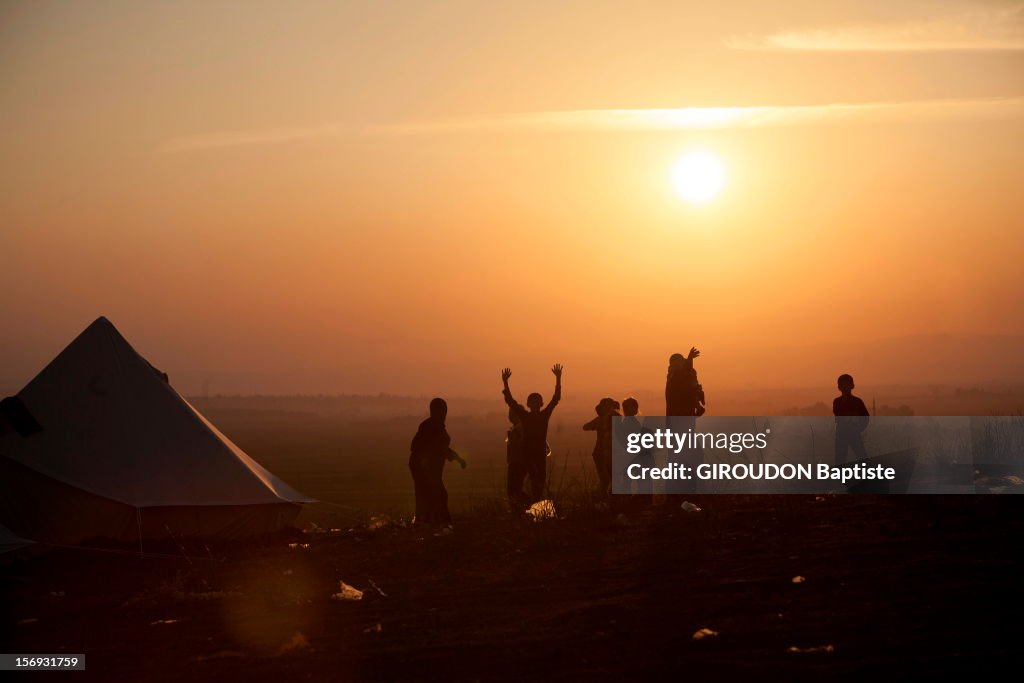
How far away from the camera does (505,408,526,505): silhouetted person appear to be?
1464 cm

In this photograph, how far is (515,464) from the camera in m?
14.7

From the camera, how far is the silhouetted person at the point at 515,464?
576 inches

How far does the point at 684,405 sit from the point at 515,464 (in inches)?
90.8

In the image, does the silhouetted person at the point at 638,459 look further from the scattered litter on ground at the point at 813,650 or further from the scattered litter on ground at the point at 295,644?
Result: the scattered litter on ground at the point at 813,650

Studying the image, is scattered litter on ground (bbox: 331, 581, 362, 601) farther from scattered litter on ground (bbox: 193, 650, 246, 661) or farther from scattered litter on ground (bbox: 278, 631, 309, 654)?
scattered litter on ground (bbox: 193, 650, 246, 661)

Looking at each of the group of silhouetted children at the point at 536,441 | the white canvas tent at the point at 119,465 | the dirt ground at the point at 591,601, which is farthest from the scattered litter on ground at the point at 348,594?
the white canvas tent at the point at 119,465

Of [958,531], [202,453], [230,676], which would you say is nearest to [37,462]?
[202,453]

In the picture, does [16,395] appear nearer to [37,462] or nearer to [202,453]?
[37,462]

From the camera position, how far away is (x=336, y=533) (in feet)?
48.5

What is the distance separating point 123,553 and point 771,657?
9503 mm

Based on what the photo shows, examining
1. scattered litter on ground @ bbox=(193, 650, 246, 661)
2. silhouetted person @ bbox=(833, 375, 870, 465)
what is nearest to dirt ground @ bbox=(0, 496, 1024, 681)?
scattered litter on ground @ bbox=(193, 650, 246, 661)

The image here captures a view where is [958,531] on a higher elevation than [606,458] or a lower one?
lower

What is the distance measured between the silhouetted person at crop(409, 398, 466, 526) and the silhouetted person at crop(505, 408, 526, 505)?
2.08 ft
